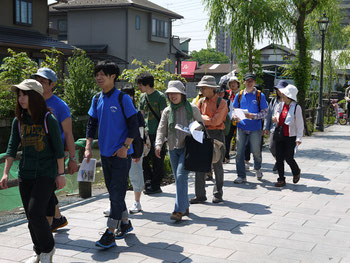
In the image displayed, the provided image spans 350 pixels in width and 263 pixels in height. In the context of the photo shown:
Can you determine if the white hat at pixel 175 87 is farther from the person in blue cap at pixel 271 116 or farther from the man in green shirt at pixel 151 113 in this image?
the person in blue cap at pixel 271 116

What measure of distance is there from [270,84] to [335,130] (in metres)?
3.80

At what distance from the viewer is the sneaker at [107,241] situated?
207 inches

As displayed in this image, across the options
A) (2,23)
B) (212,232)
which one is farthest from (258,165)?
(2,23)

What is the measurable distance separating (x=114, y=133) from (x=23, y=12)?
23678mm

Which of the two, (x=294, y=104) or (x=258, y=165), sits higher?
(x=294, y=104)

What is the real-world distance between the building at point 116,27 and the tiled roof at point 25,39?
961 centimetres

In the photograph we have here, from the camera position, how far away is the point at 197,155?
645 cm

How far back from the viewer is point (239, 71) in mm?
14156

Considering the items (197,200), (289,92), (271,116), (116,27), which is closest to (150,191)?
(197,200)

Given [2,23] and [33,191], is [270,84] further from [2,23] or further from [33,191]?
[33,191]

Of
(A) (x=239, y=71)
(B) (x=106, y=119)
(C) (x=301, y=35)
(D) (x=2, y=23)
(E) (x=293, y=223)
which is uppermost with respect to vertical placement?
(D) (x=2, y=23)

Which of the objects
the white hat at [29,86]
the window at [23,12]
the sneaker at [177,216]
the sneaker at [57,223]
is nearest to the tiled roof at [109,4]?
the window at [23,12]

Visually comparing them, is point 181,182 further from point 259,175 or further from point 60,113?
point 259,175

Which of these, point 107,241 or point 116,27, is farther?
point 116,27
